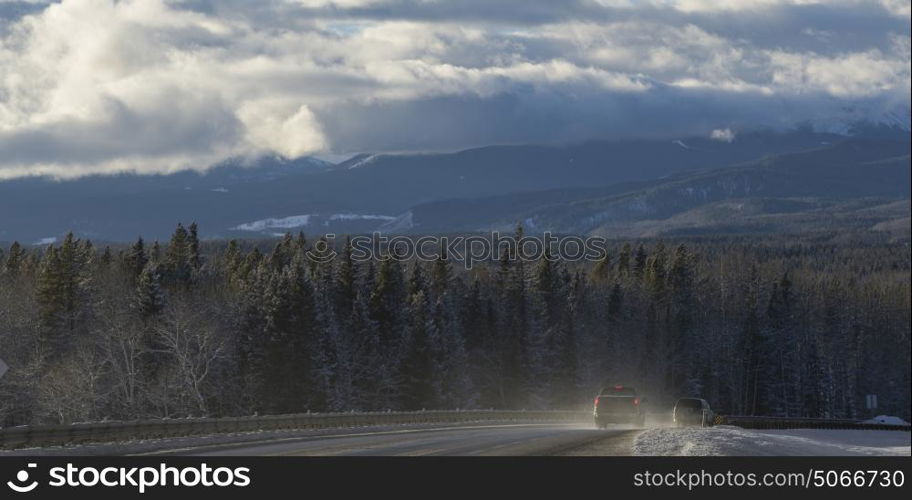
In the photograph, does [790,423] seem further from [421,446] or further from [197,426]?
[421,446]

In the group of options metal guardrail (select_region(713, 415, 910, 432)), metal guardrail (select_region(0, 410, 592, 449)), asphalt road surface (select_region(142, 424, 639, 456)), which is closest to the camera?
asphalt road surface (select_region(142, 424, 639, 456))

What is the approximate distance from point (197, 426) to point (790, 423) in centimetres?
5429

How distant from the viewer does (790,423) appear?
8844 centimetres

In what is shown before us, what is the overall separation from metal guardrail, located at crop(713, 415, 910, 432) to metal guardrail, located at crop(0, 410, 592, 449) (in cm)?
1319

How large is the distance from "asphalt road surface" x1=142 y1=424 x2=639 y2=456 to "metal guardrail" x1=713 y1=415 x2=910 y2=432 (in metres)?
28.6

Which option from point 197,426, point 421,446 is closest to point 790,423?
point 197,426

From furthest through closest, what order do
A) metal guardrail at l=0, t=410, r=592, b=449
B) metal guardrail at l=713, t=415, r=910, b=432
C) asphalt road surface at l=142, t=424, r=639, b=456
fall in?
metal guardrail at l=713, t=415, r=910, b=432
metal guardrail at l=0, t=410, r=592, b=449
asphalt road surface at l=142, t=424, r=639, b=456

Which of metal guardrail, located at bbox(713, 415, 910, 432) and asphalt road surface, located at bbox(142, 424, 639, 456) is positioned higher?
asphalt road surface, located at bbox(142, 424, 639, 456)

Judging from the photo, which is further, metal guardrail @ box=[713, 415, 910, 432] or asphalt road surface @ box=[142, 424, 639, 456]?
metal guardrail @ box=[713, 415, 910, 432]

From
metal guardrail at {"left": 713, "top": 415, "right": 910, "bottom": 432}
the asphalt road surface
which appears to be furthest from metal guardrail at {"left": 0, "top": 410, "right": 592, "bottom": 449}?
metal guardrail at {"left": 713, "top": 415, "right": 910, "bottom": 432}

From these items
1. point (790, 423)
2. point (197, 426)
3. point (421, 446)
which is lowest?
point (790, 423)

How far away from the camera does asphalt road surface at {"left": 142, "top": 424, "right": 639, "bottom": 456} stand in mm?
34719

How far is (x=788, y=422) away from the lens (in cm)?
Result: 8825

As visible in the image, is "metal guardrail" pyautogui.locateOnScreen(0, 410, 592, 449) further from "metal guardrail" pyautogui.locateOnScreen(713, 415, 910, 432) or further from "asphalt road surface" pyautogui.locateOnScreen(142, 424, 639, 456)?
"metal guardrail" pyautogui.locateOnScreen(713, 415, 910, 432)
